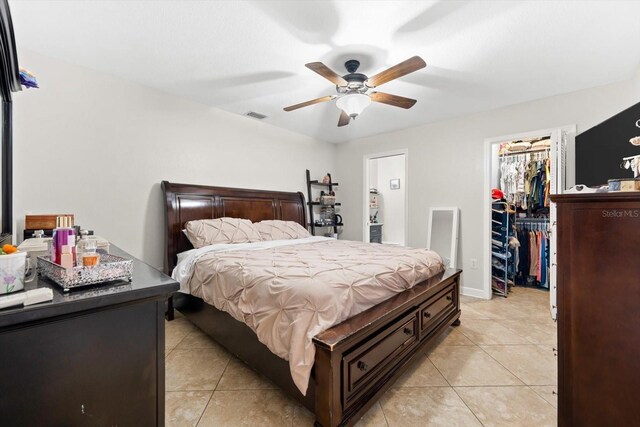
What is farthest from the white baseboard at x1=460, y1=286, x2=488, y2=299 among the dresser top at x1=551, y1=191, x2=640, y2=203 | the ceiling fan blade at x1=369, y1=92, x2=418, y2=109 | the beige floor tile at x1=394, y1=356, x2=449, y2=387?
the dresser top at x1=551, y1=191, x2=640, y2=203

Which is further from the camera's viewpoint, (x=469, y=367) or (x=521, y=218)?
(x=521, y=218)

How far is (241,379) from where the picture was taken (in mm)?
1916

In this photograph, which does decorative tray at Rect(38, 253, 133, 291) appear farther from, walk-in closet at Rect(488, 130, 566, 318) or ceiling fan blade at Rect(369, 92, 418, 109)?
walk-in closet at Rect(488, 130, 566, 318)

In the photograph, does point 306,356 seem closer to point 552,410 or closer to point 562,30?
point 552,410

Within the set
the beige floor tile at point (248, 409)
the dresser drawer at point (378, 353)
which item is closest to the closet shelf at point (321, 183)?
the dresser drawer at point (378, 353)

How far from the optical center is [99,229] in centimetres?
268

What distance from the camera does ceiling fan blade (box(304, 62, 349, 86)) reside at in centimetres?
192

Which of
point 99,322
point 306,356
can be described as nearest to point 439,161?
point 306,356

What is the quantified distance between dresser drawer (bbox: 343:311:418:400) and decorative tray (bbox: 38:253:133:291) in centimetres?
110

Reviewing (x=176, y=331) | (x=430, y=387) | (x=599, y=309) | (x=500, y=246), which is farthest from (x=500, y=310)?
(x=176, y=331)

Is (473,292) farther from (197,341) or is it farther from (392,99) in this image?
(197,341)

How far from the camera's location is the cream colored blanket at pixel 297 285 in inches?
57.1

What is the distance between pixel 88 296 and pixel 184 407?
1.37 m

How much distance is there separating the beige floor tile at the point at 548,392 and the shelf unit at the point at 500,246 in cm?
218
